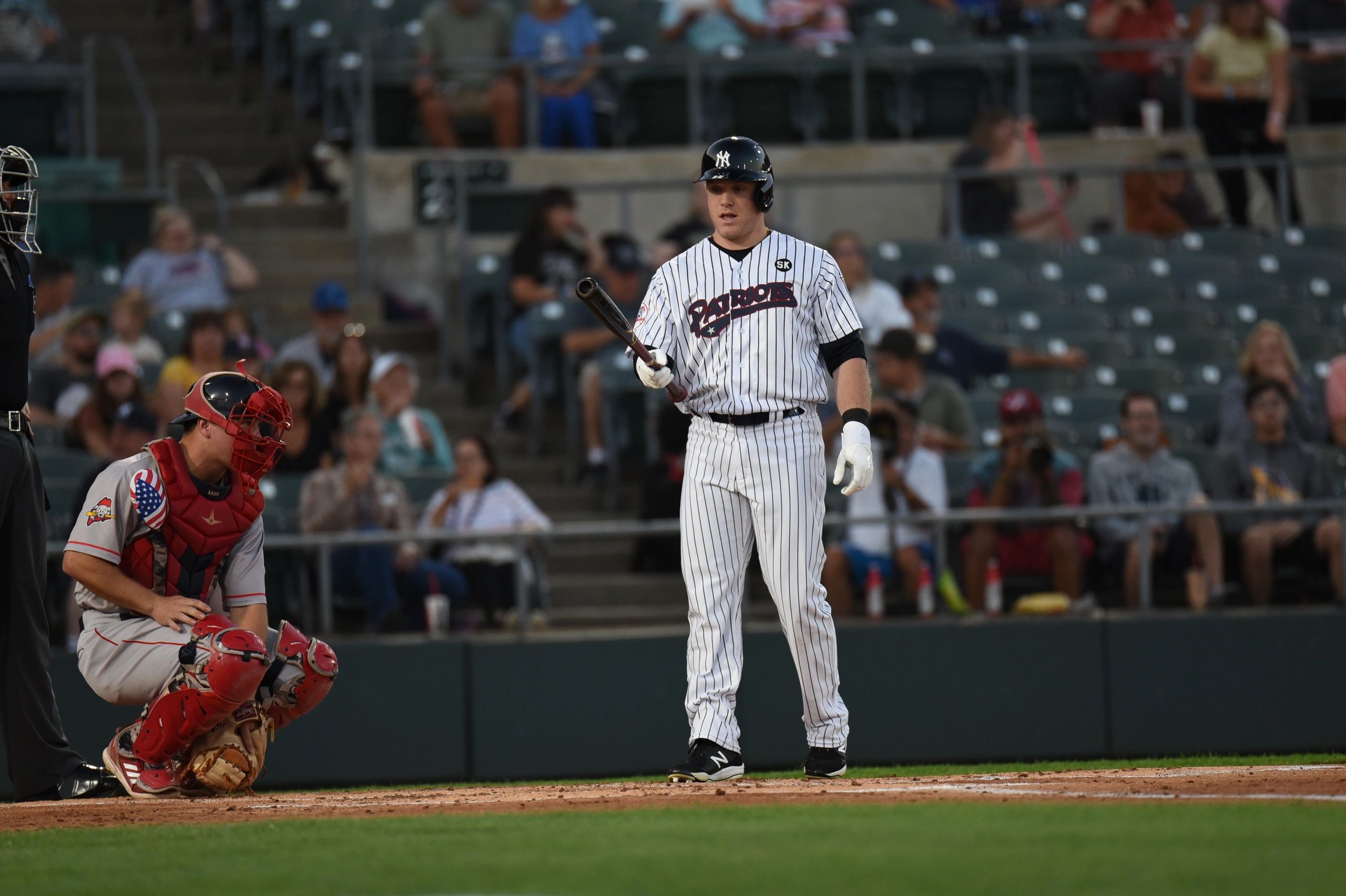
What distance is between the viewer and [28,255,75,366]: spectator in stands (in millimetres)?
10312

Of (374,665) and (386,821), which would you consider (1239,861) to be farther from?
(374,665)

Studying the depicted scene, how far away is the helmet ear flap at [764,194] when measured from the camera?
590cm

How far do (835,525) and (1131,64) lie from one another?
6.75 meters

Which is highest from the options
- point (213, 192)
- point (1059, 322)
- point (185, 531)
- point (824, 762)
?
point (213, 192)

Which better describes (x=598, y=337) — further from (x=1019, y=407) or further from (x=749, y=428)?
(x=749, y=428)

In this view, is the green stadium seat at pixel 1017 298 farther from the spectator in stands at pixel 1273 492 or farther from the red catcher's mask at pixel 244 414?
the red catcher's mask at pixel 244 414

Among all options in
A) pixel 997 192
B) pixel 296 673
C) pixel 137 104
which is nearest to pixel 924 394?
pixel 997 192

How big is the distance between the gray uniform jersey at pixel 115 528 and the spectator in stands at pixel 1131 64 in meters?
9.44

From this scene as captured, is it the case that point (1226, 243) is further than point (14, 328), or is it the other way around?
point (1226, 243)

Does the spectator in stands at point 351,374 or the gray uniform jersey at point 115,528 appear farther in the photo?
the spectator in stands at point 351,374

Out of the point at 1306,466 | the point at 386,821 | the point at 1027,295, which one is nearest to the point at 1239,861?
the point at 386,821

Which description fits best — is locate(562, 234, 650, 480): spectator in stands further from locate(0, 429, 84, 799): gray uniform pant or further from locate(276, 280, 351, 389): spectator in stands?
locate(0, 429, 84, 799): gray uniform pant

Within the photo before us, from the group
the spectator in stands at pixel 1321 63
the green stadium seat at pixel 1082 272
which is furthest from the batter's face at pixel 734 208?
the spectator in stands at pixel 1321 63

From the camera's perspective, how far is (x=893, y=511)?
30.2 ft
